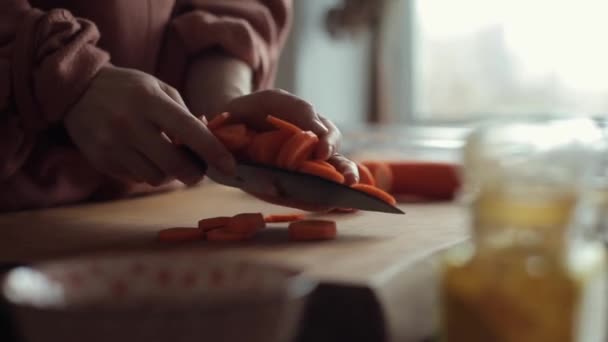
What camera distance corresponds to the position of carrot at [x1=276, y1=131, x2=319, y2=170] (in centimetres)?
77

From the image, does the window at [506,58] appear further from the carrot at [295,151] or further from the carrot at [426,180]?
the carrot at [295,151]

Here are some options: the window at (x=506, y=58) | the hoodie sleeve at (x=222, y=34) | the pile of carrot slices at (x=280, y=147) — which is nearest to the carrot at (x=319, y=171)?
the pile of carrot slices at (x=280, y=147)

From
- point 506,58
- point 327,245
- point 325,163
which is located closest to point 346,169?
point 325,163

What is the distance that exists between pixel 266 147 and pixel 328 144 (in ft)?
0.24

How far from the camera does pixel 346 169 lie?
2.69 feet

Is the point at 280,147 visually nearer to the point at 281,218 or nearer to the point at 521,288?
the point at 281,218

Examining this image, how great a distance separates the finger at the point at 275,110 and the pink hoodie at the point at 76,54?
0.15m

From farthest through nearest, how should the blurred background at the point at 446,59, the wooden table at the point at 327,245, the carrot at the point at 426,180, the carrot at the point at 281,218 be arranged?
the blurred background at the point at 446,59 < the carrot at the point at 426,180 < the carrot at the point at 281,218 < the wooden table at the point at 327,245

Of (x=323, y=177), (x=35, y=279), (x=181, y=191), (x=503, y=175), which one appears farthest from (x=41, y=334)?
(x=181, y=191)

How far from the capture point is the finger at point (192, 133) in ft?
2.47

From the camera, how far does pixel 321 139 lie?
84 centimetres

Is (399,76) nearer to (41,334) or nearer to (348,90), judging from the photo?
(348,90)

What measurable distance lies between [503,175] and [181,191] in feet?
2.54

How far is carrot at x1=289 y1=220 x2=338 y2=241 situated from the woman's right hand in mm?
80
